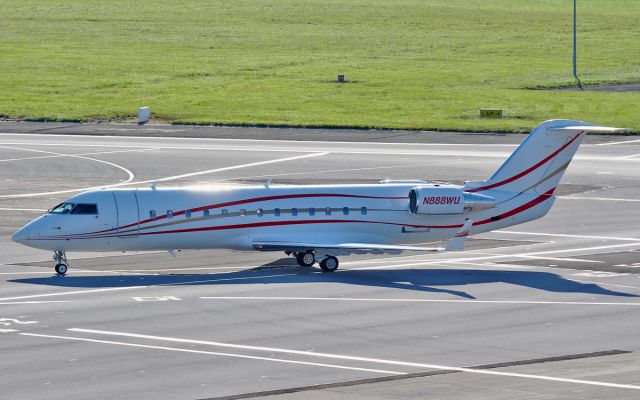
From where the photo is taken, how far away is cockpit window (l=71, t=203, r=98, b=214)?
48625 millimetres

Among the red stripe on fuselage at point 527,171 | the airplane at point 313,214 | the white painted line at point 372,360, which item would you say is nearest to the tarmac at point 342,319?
the white painted line at point 372,360

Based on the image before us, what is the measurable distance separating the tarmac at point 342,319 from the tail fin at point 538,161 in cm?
309

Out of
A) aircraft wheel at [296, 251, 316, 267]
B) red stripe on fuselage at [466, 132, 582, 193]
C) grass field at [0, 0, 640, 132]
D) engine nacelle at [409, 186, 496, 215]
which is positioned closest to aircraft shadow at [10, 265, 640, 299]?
aircraft wheel at [296, 251, 316, 267]

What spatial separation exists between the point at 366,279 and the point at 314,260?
2.86 metres

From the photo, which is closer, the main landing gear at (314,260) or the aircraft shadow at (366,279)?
the aircraft shadow at (366,279)

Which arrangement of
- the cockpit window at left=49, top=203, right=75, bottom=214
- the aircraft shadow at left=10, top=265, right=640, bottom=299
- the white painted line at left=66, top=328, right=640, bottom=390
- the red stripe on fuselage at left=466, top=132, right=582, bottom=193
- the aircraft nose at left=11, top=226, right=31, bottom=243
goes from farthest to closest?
the red stripe on fuselage at left=466, top=132, right=582, bottom=193 < the cockpit window at left=49, top=203, right=75, bottom=214 < the aircraft nose at left=11, top=226, right=31, bottom=243 < the aircraft shadow at left=10, top=265, right=640, bottom=299 < the white painted line at left=66, top=328, right=640, bottom=390

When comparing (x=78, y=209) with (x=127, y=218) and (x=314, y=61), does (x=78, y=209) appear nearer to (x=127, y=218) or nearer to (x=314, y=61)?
(x=127, y=218)

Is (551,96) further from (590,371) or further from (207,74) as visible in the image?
(590,371)

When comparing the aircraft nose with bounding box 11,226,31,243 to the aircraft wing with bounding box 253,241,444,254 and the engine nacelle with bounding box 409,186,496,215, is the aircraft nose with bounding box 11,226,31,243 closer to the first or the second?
the aircraft wing with bounding box 253,241,444,254

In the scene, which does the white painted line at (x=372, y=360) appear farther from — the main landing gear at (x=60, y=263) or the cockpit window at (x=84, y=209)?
the main landing gear at (x=60, y=263)

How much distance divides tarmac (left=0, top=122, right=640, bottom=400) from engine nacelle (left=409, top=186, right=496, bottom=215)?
91.4 inches

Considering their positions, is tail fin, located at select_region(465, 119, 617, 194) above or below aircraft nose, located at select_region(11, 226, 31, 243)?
above

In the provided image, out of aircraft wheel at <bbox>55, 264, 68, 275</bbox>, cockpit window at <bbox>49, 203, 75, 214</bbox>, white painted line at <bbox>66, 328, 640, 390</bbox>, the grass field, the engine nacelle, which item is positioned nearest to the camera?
white painted line at <bbox>66, 328, 640, 390</bbox>

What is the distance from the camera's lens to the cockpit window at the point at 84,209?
160 ft
